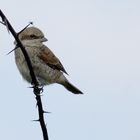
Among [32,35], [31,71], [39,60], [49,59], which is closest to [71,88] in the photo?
[49,59]

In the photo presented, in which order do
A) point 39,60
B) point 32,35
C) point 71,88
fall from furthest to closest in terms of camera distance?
1. point 71,88
2. point 39,60
3. point 32,35

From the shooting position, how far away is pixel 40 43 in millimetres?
6781

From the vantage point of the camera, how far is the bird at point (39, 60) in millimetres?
6344

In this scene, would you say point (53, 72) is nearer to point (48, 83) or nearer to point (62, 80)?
point (48, 83)

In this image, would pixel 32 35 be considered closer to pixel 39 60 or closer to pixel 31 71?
pixel 39 60

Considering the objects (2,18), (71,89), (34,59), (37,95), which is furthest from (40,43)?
(2,18)

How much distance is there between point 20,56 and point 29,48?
51 centimetres

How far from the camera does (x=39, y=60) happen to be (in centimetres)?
687

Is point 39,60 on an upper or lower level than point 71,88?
upper

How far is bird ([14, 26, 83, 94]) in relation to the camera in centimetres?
634

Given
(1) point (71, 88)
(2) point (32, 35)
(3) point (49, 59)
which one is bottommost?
(1) point (71, 88)

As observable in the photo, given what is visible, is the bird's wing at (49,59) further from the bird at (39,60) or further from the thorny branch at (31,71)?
the thorny branch at (31,71)

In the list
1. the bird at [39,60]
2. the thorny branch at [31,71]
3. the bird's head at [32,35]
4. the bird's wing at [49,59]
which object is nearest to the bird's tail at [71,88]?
the bird at [39,60]

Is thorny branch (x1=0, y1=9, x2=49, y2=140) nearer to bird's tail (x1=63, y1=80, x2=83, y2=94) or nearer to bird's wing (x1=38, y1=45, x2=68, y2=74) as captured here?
bird's wing (x1=38, y1=45, x2=68, y2=74)
